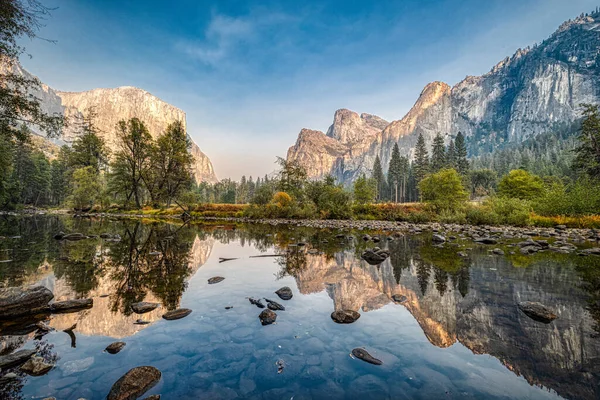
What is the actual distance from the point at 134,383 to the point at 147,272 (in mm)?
6197

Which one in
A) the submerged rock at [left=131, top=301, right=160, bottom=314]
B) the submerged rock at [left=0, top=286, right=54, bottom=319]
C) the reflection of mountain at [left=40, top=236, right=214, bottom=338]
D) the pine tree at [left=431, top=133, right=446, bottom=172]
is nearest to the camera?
the reflection of mountain at [left=40, top=236, right=214, bottom=338]

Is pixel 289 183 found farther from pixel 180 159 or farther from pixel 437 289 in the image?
pixel 437 289

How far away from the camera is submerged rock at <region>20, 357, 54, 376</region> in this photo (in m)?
3.30

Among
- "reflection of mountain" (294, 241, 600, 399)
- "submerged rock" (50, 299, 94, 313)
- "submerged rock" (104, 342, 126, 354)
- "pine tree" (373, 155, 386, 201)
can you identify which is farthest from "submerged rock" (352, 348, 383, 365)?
"pine tree" (373, 155, 386, 201)

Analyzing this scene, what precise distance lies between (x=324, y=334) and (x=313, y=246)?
993 cm

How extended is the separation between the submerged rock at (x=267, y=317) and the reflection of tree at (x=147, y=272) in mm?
2075

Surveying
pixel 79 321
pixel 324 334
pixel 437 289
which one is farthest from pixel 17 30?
pixel 437 289

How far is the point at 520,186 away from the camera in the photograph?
5075 centimetres

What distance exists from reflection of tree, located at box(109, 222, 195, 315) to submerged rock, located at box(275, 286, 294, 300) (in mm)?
2430

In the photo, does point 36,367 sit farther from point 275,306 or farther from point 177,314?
point 275,306

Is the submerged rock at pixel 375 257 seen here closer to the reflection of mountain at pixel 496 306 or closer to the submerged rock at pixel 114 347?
the reflection of mountain at pixel 496 306

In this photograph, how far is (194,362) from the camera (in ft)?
12.0

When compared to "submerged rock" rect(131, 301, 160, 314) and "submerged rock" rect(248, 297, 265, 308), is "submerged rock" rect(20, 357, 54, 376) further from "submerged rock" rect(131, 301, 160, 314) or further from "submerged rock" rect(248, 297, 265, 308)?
"submerged rock" rect(248, 297, 265, 308)

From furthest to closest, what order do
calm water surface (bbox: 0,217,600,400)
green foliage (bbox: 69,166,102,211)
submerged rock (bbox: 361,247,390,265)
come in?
green foliage (bbox: 69,166,102,211), submerged rock (bbox: 361,247,390,265), calm water surface (bbox: 0,217,600,400)
